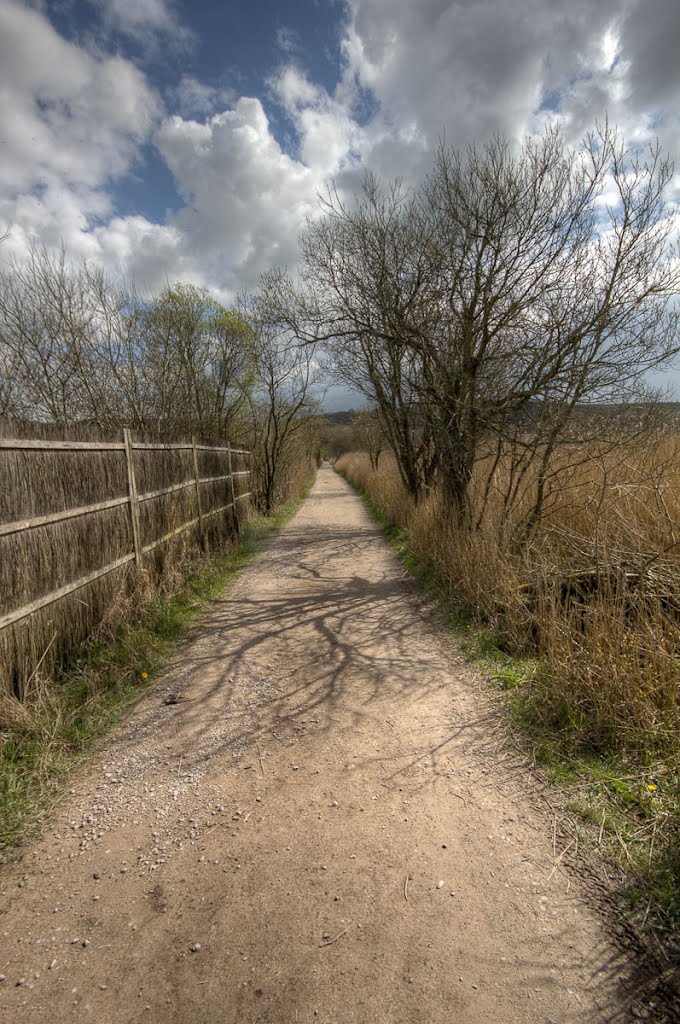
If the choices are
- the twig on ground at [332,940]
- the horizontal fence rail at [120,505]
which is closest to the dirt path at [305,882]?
the twig on ground at [332,940]

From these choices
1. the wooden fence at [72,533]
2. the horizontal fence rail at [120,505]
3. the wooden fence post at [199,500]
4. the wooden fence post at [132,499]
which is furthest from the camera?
the wooden fence post at [199,500]

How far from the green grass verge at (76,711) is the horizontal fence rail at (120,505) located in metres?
0.57

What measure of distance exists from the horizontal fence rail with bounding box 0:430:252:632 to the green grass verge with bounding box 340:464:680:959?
3.50 m

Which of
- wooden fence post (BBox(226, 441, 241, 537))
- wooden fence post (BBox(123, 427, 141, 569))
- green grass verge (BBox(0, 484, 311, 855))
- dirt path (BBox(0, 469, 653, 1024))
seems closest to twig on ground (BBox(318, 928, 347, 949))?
dirt path (BBox(0, 469, 653, 1024))

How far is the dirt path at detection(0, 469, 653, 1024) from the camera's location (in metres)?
1.56

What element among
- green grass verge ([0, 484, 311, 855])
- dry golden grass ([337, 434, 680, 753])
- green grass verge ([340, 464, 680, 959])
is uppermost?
dry golden grass ([337, 434, 680, 753])

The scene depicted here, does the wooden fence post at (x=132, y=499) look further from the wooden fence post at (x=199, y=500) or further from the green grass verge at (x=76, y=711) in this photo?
the wooden fence post at (x=199, y=500)

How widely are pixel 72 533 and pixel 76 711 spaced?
5.09 feet

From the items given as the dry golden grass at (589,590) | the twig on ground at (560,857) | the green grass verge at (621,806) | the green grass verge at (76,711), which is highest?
the dry golden grass at (589,590)

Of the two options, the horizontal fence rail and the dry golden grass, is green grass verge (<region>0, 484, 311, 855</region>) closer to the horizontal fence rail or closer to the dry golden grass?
the horizontal fence rail

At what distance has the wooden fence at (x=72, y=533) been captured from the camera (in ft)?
10.7

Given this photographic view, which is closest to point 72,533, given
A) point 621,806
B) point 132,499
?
point 132,499

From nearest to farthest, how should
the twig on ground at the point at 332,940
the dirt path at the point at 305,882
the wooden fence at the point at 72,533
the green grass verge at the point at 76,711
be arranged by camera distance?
the dirt path at the point at 305,882 → the twig on ground at the point at 332,940 → the green grass verge at the point at 76,711 → the wooden fence at the point at 72,533

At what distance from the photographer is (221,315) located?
1219 centimetres
